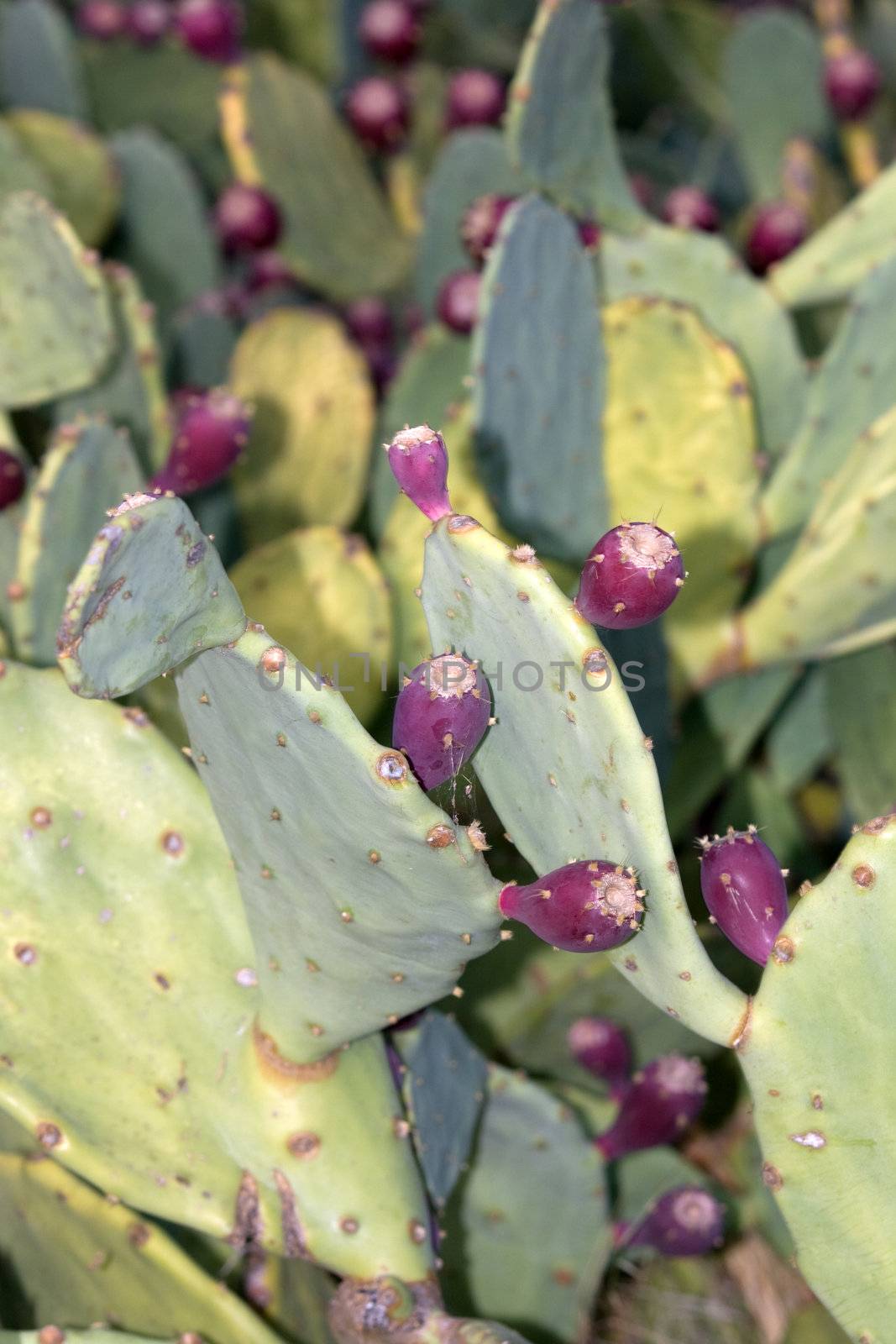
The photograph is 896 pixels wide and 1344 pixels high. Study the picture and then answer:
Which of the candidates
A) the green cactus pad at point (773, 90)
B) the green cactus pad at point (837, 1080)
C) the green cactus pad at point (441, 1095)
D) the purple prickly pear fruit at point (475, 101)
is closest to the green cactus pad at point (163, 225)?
the purple prickly pear fruit at point (475, 101)

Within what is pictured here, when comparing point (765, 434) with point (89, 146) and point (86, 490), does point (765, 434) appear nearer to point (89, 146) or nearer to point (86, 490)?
point (86, 490)

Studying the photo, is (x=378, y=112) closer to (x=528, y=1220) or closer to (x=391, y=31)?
(x=391, y=31)

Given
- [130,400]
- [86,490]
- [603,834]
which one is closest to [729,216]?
[130,400]

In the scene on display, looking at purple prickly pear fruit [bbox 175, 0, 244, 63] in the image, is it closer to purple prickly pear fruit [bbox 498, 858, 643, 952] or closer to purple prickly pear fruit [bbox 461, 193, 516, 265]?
purple prickly pear fruit [bbox 461, 193, 516, 265]

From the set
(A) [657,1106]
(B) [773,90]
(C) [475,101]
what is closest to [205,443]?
(A) [657,1106]

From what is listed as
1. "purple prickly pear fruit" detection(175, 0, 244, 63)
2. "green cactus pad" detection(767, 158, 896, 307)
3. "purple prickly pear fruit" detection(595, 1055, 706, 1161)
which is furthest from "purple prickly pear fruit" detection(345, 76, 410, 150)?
"purple prickly pear fruit" detection(595, 1055, 706, 1161)

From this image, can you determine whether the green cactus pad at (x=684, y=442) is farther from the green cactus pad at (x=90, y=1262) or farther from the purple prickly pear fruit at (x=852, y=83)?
the purple prickly pear fruit at (x=852, y=83)

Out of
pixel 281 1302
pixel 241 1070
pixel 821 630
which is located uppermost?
pixel 821 630
